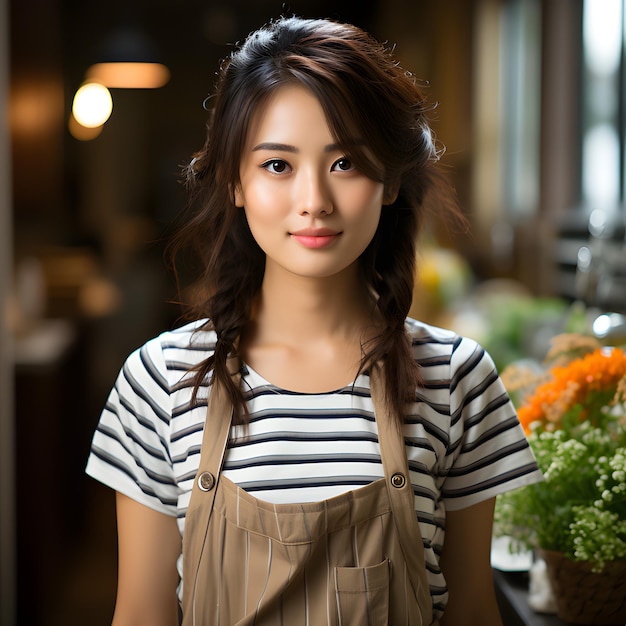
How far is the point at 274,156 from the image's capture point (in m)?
0.94

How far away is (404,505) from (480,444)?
0.14 m

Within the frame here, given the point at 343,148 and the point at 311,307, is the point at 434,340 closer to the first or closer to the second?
the point at 311,307

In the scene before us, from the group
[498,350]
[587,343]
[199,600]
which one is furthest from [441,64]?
[199,600]

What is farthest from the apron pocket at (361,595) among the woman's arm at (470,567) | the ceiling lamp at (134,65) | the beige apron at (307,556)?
the ceiling lamp at (134,65)

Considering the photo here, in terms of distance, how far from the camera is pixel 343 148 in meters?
0.93

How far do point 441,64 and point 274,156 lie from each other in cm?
507

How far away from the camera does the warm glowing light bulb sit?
143 inches

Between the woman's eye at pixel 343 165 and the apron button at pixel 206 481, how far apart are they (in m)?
0.36

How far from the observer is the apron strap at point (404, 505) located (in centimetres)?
95

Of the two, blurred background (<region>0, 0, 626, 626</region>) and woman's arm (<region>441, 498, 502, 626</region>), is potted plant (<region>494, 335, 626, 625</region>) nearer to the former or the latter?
woman's arm (<region>441, 498, 502, 626</region>)

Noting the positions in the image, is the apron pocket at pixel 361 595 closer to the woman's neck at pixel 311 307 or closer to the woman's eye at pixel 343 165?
the woman's neck at pixel 311 307

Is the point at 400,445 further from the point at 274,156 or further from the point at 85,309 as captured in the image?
the point at 85,309

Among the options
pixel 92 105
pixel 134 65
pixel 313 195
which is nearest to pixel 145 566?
pixel 313 195

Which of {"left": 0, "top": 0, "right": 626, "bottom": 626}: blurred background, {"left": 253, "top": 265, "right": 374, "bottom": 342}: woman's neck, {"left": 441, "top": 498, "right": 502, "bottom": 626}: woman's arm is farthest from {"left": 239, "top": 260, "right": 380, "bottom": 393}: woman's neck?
{"left": 0, "top": 0, "right": 626, "bottom": 626}: blurred background
